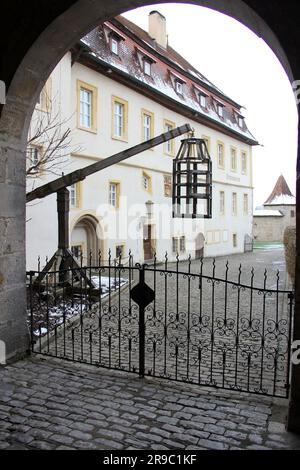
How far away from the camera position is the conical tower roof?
1981 inches

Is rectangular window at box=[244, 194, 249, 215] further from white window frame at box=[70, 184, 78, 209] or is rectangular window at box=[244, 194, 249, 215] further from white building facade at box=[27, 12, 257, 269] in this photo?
white window frame at box=[70, 184, 78, 209]

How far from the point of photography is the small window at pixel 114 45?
56.0 feet

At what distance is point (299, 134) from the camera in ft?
11.1

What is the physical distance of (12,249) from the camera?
15.9ft

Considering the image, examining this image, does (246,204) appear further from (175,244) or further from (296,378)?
(296,378)

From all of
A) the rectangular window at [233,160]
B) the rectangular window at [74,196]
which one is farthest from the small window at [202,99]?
the rectangular window at [74,196]

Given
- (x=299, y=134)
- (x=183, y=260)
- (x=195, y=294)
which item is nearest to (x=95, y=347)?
(x=299, y=134)

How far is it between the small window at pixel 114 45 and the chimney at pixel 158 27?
8.69m

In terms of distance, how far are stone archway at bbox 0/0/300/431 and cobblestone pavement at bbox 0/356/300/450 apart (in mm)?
781

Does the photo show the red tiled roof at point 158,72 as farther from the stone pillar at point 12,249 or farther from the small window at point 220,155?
the stone pillar at point 12,249

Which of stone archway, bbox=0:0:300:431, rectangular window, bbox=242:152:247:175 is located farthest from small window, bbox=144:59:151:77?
stone archway, bbox=0:0:300:431

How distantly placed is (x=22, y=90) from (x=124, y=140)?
13.6m
